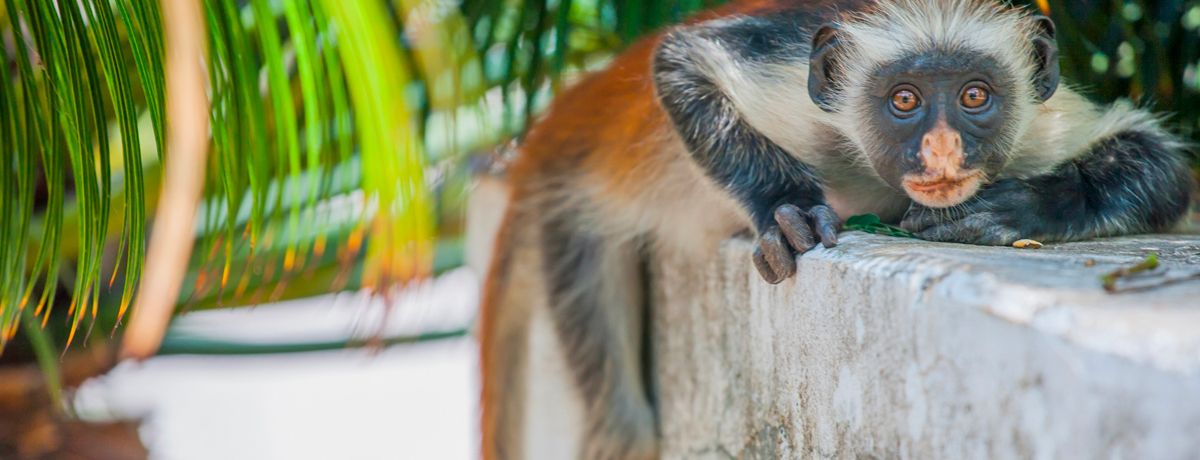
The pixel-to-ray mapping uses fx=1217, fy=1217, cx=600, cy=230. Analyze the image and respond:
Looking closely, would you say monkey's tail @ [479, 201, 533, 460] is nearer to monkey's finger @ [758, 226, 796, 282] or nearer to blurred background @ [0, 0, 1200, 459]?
blurred background @ [0, 0, 1200, 459]

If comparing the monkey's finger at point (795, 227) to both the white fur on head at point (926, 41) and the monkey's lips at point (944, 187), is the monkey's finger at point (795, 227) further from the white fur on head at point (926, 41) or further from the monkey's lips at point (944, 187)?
the white fur on head at point (926, 41)

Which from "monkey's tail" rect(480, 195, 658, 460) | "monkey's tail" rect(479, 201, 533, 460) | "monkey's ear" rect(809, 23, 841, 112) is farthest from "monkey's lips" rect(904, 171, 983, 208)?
"monkey's tail" rect(479, 201, 533, 460)

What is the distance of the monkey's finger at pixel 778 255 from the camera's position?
337 cm

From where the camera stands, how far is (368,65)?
294 cm

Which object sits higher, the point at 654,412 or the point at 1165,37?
the point at 1165,37

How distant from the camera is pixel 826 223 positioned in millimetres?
3443

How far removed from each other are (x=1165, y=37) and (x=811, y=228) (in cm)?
256

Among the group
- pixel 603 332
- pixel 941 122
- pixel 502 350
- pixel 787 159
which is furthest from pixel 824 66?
pixel 502 350

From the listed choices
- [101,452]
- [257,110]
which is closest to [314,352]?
[101,452]

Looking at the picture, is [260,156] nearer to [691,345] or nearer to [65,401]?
[691,345]

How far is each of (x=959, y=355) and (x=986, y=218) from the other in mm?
1459

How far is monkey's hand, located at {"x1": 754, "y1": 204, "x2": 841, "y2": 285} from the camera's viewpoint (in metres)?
3.37

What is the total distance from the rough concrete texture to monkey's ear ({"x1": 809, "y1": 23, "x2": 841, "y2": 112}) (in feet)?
1.82

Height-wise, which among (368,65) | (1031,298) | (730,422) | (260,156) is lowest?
(730,422)
